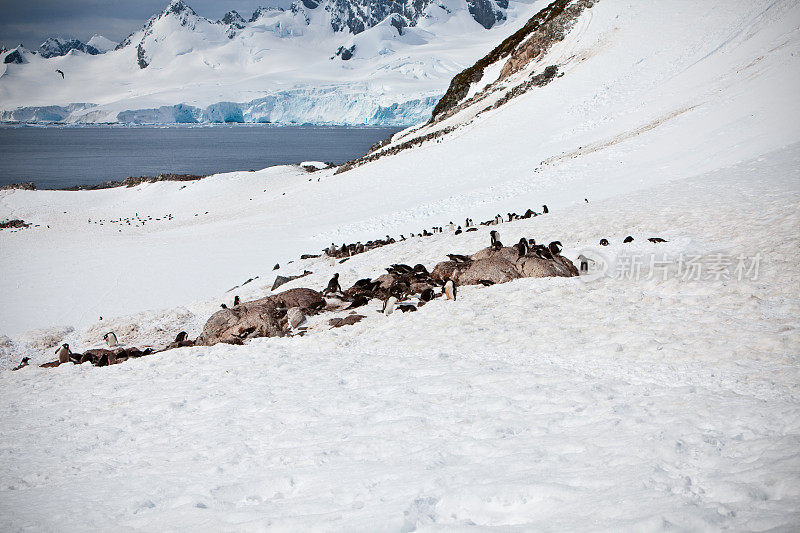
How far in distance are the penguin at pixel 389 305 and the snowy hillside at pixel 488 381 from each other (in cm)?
20

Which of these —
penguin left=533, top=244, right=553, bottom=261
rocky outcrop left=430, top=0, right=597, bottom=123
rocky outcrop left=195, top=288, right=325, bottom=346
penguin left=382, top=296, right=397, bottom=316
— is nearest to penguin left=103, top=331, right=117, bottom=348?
rocky outcrop left=195, top=288, right=325, bottom=346

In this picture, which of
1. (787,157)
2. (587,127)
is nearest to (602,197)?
(787,157)

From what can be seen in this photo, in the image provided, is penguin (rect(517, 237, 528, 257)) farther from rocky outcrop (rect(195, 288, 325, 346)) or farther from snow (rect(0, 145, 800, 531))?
rocky outcrop (rect(195, 288, 325, 346))

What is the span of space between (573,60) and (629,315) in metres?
32.0

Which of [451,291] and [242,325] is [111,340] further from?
[451,291]

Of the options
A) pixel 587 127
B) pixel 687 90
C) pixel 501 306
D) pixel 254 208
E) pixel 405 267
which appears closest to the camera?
pixel 501 306

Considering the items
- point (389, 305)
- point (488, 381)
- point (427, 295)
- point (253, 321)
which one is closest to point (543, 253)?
point (427, 295)

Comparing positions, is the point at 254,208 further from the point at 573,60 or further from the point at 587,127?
the point at 573,60

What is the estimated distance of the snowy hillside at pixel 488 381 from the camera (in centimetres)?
390

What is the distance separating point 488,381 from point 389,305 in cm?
361

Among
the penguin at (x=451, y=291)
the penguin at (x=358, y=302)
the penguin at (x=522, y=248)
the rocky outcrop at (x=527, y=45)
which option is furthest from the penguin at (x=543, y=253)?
the rocky outcrop at (x=527, y=45)

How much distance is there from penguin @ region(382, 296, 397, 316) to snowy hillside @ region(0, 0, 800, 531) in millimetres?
200

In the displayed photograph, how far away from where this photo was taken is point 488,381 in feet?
20.1

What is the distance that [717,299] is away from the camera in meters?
7.42
